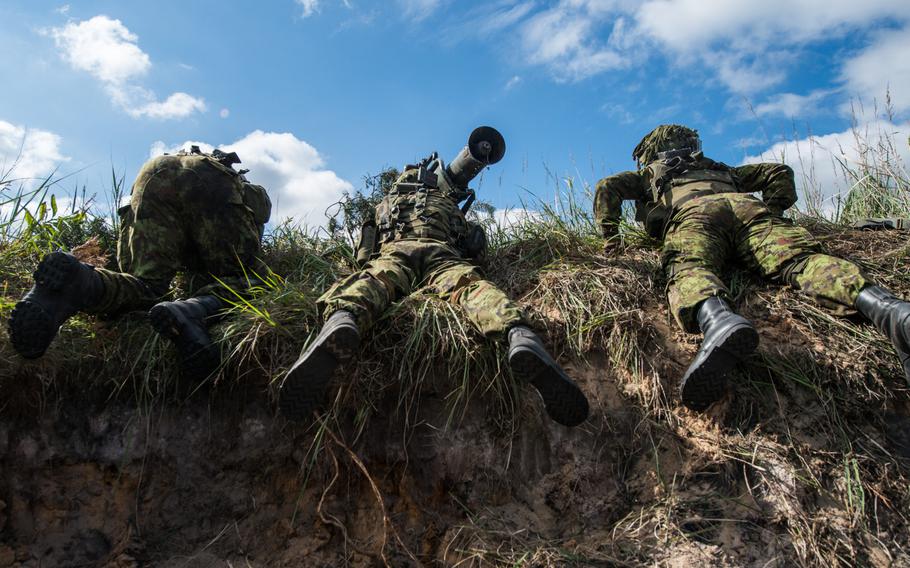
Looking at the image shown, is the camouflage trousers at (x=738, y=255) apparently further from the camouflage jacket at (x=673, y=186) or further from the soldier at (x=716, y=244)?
the camouflage jacket at (x=673, y=186)

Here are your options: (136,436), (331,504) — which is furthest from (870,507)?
(136,436)

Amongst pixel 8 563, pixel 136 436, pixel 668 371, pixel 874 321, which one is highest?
pixel 874 321

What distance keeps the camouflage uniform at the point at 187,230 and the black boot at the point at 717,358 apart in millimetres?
2193

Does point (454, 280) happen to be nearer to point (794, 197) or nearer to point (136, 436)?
point (136, 436)

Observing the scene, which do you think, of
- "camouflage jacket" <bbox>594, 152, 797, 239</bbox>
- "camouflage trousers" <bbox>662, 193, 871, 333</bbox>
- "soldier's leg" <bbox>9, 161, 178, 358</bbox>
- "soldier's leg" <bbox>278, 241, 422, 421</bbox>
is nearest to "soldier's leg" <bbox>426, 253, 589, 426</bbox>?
"soldier's leg" <bbox>278, 241, 422, 421</bbox>

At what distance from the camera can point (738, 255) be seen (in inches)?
116

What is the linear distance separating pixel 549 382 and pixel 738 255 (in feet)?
5.36

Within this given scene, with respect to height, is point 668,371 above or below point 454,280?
below

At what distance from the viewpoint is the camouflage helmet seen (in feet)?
12.2

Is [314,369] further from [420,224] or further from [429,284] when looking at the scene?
[420,224]

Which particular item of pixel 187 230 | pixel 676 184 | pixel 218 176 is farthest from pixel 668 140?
pixel 187 230

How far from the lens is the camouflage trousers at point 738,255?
242 cm

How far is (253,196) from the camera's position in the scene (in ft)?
10.7

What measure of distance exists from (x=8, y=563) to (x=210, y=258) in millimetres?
1542
